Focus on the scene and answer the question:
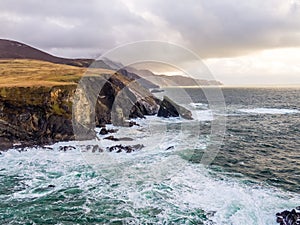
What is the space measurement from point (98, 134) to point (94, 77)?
62.0ft

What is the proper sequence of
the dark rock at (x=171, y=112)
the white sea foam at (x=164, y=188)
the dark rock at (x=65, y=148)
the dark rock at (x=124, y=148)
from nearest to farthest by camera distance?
the white sea foam at (x=164, y=188)
the dark rock at (x=124, y=148)
the dark rock at (x=65, y=148)
the dark rock at (x=171, y=112)

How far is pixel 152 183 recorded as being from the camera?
2466 cm

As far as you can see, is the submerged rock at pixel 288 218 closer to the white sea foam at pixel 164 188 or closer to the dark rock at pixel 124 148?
the white sea foam at pixel 164 188

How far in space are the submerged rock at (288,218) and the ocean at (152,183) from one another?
1.63 feet

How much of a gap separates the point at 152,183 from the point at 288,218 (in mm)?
11036

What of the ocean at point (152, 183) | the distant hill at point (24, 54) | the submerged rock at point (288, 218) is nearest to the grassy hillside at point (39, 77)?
the ocean at point (152, 183)

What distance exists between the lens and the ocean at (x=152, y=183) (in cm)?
1909

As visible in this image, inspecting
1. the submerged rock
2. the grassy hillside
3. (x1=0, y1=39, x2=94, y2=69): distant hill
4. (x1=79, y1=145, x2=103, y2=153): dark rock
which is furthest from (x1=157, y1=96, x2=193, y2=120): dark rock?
(x1=0, y1=39, x2=94, y2=69): distant hill

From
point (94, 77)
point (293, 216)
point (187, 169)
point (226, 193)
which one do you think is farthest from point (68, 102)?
point (293, 216)

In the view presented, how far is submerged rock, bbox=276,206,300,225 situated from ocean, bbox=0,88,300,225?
498 mm

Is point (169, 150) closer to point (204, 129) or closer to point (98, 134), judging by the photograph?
point (98, 134)

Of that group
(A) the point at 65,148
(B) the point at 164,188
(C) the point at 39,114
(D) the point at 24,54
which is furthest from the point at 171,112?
(D) the point at 24,54

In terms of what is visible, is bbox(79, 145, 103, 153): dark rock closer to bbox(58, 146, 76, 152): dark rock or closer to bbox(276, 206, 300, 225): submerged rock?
bbox(58, 146, 76, 152): dark rock

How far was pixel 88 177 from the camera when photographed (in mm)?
26438
